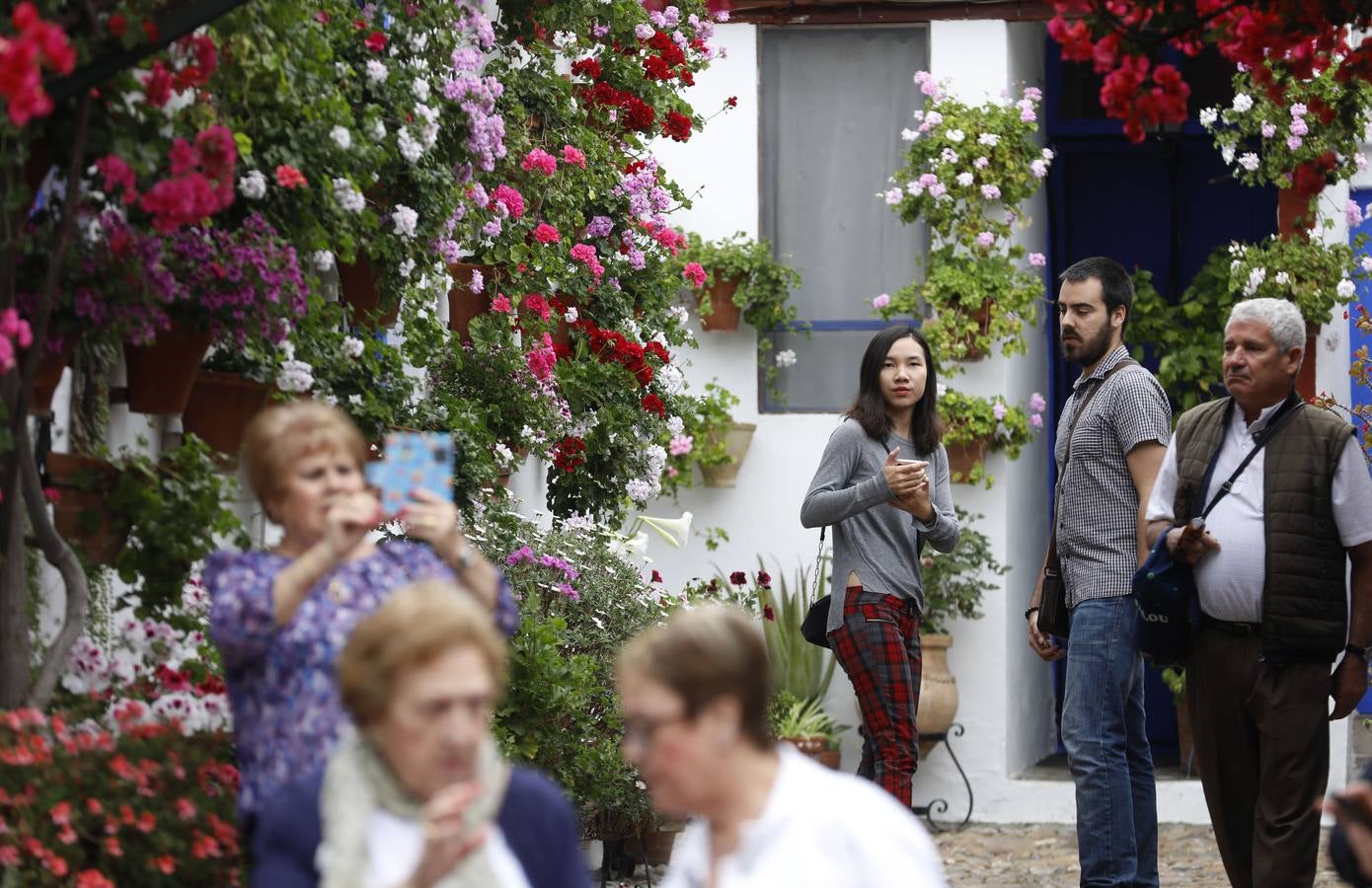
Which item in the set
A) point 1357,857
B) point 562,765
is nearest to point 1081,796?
point 562,765

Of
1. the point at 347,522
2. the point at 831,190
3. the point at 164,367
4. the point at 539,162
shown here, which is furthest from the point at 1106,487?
the point at 831,190

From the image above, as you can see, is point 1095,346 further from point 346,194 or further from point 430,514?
point 430,514

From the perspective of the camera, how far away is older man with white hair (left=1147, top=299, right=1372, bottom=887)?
564 centimetres

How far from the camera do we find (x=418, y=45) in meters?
5.67

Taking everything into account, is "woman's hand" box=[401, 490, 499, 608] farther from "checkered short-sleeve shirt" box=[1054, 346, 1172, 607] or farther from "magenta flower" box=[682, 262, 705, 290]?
"magenta flower" box=[682, 262, 705, 290]

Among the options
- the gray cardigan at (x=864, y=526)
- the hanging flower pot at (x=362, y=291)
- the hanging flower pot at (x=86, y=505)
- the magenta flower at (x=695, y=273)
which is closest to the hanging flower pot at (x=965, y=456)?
the magenta flower at (x=695, y=273)

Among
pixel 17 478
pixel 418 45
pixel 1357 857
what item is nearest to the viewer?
pixel 1357 857

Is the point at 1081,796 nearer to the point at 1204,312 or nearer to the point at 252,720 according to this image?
the point at 252,720

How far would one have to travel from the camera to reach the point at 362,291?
559 centimetres

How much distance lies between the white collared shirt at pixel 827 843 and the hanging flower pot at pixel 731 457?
6776 mm

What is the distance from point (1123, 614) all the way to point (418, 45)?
2.79 metres

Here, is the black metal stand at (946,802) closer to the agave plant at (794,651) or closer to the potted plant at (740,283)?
the agave plant at (794,651)

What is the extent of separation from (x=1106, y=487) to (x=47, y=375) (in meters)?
3.53

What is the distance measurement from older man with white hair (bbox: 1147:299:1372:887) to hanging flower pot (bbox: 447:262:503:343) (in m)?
2.49
